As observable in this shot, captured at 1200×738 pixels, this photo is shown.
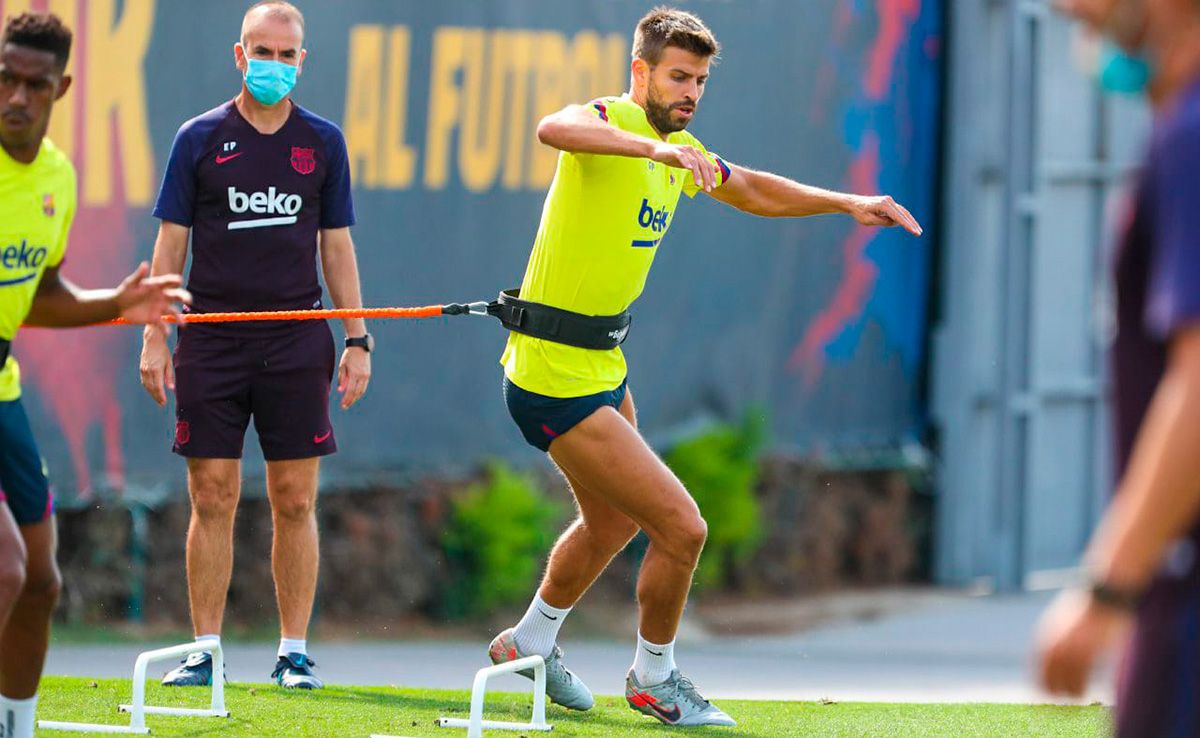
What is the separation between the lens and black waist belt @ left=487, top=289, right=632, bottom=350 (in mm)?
6023

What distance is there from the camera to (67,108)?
891cm

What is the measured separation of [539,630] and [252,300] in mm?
1546

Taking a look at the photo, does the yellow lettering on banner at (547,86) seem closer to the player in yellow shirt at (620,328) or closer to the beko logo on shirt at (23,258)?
the player in yellow shirt at (620,328)

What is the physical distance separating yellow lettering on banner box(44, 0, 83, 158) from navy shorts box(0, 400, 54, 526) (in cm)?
434

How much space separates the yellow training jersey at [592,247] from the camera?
597cm

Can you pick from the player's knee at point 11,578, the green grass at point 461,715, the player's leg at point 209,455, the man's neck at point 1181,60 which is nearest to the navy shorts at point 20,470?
the player's knee at point 11,578

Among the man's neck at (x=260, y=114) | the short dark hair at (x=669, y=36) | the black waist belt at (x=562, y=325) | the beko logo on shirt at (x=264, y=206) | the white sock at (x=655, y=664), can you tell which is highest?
the short dark hair at (x=669, y=36)

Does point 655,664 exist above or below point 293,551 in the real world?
below

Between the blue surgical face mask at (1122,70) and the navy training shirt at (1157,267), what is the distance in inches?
6.9

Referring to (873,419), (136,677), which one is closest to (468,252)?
(873,419)

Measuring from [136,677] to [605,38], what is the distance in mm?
5339

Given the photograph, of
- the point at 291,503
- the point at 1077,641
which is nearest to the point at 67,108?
the point at 291,503

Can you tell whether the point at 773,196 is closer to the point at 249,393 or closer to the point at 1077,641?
the point at 249,393

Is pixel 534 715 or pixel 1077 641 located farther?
pixel 534 715
